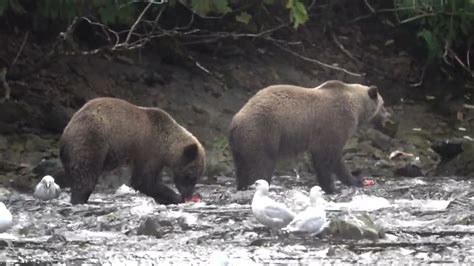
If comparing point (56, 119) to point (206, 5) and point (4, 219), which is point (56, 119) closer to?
point (206, 5)

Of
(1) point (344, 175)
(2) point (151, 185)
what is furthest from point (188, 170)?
(1) point (344, 175)

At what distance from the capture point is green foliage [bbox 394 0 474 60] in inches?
638

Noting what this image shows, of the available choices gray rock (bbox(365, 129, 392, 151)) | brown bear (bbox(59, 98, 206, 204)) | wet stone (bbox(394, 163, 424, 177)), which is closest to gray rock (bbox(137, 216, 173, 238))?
brown bear (bbox(59, 98, 206, 204))

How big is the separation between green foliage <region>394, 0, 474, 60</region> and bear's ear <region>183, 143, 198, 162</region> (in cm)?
532

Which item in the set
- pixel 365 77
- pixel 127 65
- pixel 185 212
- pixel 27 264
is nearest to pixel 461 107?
pixel 365 77

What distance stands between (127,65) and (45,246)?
8182 millimetres

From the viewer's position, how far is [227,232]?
890cm

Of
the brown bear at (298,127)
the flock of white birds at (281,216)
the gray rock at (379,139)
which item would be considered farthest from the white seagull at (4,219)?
the gray rock at (379,139)

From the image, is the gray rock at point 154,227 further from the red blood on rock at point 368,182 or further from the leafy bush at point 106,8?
the leafy bush at point 106,8

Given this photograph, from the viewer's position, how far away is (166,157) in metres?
11.7

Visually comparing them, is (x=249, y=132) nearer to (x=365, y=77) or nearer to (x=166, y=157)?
(x=166, y=157)

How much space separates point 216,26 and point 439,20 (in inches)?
134

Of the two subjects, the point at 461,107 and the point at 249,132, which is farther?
the point at 461,107

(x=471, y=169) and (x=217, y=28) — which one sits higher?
(x=217, y=28)
